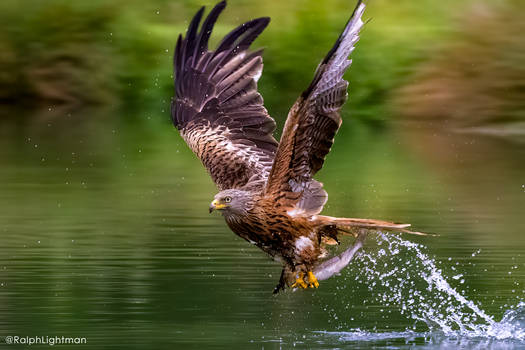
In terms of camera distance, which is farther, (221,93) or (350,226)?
(221,93)

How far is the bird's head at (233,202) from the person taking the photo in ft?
29.9

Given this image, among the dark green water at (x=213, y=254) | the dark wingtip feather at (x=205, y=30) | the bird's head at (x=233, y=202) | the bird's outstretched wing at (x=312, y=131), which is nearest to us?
the bird's outstretched wing at (x=312, y=131)

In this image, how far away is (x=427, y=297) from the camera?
Result: 1062 cm

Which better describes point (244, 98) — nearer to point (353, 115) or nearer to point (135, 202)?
point (135, 202)

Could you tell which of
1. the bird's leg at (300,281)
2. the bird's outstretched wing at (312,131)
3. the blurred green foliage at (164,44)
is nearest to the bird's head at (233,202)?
the bird's outstretched wing at (312,131)

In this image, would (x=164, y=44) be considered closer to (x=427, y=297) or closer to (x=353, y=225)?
(x=427, y=297)

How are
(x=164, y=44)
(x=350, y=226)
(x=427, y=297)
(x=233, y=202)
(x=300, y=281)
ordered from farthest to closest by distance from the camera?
(x=164, y=44) < (x=427, y=297) < (x=300, y=281) < (x=350, y=226) < (x=233, y=202)

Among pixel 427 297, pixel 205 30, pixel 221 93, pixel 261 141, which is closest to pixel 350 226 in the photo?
pixel 427 297

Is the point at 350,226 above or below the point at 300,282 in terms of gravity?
above

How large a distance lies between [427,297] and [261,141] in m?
1.68

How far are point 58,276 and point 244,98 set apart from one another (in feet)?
6.41

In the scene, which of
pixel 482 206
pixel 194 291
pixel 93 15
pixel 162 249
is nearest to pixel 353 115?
pixel 93 15

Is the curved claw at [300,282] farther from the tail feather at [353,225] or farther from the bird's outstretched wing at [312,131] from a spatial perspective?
the bird's outstretched wing at [312,131]

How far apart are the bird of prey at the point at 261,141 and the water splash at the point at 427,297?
846mm
